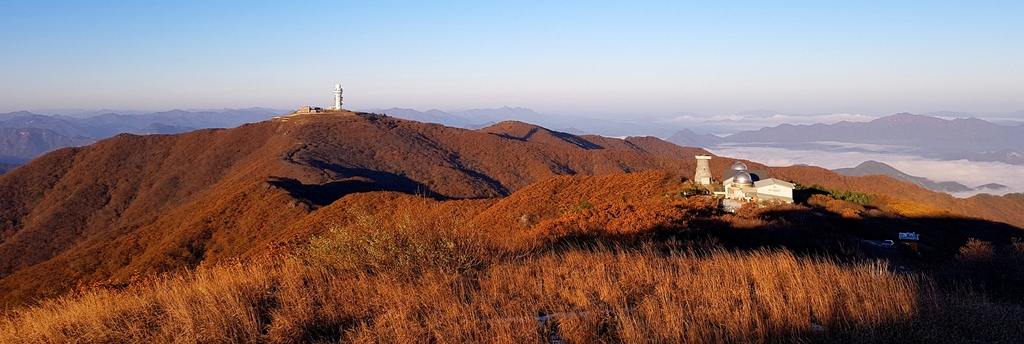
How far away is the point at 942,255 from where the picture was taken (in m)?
13.4

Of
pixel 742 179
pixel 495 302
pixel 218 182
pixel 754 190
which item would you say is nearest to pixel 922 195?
pixel 754 190

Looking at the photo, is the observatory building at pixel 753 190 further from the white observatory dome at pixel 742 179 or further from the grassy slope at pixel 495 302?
the grassy slope at pixel 495 302

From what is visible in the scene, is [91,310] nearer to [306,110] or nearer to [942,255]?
[942,255]

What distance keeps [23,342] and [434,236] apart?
131 inches

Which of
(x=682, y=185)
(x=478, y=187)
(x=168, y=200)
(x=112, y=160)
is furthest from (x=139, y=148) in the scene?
(x=682, y=185)

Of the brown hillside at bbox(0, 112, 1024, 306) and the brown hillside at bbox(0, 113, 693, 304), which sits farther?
the brown hillside at bbox(0, 113, 693, 304)

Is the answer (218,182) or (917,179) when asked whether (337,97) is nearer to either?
(218,182)

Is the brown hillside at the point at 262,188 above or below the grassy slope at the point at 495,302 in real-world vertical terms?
below

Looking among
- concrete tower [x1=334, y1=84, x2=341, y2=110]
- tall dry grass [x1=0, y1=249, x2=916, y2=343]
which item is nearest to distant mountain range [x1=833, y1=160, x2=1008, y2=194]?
concrete tower [x1=334, y1=84, x2=341, y2=110]

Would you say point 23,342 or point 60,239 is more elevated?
point 23,342

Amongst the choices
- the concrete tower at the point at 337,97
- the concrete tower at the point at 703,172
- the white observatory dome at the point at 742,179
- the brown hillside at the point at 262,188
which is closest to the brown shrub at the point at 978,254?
the brown hillside at the point at 262,188

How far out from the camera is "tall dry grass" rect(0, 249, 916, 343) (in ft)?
11.9

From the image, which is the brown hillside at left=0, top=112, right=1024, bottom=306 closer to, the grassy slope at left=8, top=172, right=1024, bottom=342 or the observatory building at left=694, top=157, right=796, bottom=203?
the observatory building at left=694, top=157, right=796, bottom=203

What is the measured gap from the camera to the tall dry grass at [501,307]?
362 cm
